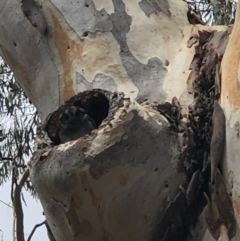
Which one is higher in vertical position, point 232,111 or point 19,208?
point 232,111

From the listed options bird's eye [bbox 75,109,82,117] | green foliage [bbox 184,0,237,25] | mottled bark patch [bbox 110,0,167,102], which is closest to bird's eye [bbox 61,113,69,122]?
bird's eye [bbox 75,109,82,117]

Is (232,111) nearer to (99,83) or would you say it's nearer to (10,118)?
(99,83)

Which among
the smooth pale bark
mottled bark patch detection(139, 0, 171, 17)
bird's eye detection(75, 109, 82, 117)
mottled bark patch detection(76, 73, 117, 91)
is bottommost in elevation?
the smooth pale bark

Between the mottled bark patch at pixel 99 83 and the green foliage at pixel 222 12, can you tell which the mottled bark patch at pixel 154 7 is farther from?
the green foliage at pixel 222 12

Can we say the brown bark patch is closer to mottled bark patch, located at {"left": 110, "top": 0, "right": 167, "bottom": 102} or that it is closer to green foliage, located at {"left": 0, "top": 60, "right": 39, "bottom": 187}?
mottled bark patch, located at {"left": 110, "top": 0, "right": 167, "bottom": 102}

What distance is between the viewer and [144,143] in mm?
836

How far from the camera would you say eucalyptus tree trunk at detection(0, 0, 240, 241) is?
→ 0.80m

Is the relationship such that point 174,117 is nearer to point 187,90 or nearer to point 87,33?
point 187,90

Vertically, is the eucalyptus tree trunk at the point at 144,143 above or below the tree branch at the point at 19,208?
above

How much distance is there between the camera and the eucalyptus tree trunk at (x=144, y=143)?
797 mm

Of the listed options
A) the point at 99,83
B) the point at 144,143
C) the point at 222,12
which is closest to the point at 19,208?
the point at 99,83

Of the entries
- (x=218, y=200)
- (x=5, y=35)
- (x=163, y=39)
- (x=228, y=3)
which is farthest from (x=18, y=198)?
(x=228, y=3)

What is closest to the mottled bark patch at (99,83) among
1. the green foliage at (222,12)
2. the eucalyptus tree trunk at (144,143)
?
the eucalyptus tree trunk at (144,143)

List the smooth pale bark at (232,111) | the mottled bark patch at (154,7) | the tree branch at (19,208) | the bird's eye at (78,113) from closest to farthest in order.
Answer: the smooth pale bark at (232,111) < the bird's eye at (78,113) < the mottled bark patch at (154,7) < the tree branch at (19,208)
